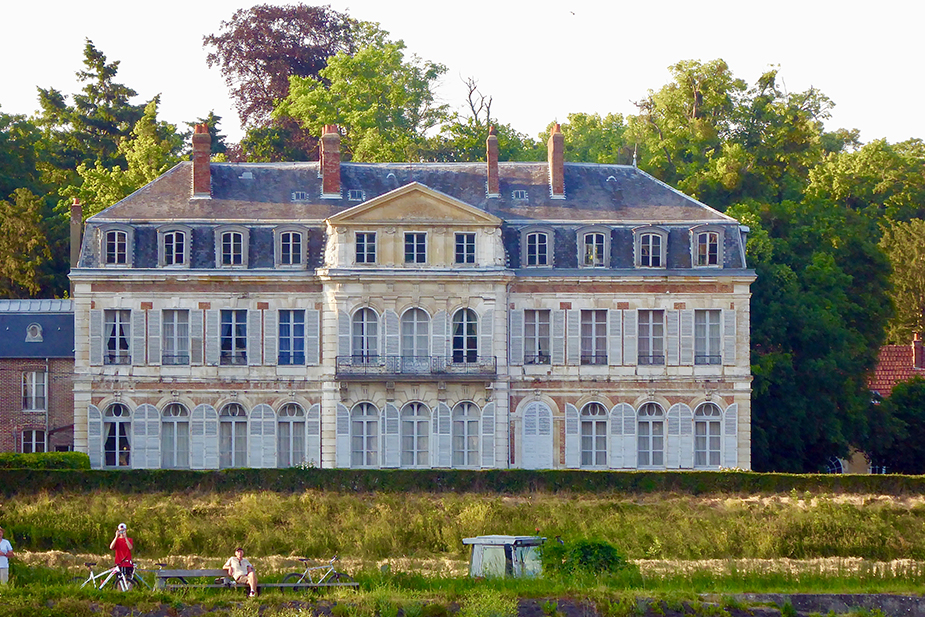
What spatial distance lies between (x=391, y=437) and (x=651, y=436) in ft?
24.6

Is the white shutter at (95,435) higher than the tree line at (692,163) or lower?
lower

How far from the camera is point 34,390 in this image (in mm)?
53000

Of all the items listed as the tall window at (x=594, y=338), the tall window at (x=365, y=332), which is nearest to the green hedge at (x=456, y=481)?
the tall window at (x=365, y=332)

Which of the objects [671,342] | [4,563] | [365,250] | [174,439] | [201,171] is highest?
[201,171]

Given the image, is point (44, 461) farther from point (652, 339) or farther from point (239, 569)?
point (652, 339)

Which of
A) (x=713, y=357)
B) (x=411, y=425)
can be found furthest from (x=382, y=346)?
(x=713, y=357)

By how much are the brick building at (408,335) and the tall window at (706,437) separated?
0.06 meters

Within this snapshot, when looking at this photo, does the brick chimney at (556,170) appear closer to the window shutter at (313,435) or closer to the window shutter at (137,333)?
the window shutter at (313,435)

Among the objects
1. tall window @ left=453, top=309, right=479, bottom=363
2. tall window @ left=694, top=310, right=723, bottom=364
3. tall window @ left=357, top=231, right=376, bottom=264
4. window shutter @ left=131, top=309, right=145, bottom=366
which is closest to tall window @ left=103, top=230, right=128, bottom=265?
window shutter @ left=131, top=309, right=145, bottom=366

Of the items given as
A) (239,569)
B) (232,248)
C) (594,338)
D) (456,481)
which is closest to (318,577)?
(239,569)

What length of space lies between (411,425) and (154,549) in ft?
47.2

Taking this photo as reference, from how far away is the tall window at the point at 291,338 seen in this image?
51875 mm

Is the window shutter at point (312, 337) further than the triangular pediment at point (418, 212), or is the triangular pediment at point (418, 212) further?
the window shutter at point (312, 337)

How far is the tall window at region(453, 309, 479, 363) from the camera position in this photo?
51.6 meters
